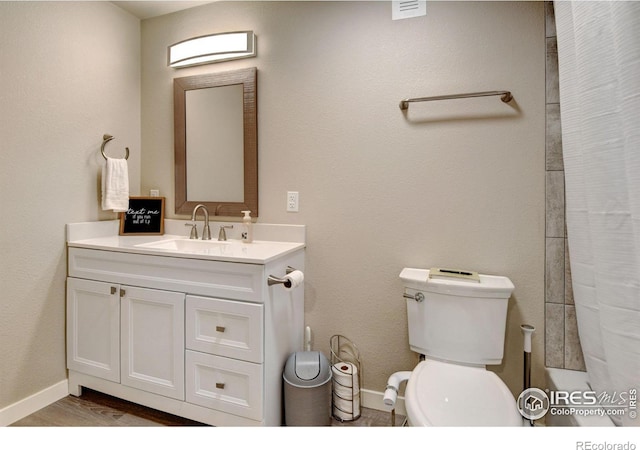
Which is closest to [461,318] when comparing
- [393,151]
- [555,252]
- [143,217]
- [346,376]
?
[555,252]

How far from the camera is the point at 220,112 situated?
6.91 feet

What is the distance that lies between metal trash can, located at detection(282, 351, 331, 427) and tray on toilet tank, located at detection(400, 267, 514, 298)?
581 mm

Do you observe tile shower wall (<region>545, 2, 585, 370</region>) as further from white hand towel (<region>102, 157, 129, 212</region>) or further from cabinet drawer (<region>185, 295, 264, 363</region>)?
white hand towel (<region>102, 157, 129, 212</region>)

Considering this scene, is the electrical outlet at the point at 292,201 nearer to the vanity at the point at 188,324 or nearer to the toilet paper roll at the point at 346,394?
the vanity at the point at 188,324

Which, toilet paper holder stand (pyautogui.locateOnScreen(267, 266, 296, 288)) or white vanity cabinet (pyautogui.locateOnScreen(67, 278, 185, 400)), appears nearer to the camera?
toilet paper holder stand (pyautogui.locateOnScreen(267, 266, 296, 288))

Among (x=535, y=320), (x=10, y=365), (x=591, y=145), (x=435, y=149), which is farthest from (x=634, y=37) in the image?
(x=10, y=365)

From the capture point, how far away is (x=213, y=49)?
6.68 ft

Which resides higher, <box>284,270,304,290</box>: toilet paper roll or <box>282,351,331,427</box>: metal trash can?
<box>284,270,304,290</box>: toilet paper roll

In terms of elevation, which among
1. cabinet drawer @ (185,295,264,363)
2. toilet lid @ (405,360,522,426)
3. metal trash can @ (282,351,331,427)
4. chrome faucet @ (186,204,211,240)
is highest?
chrome faucet @ (186,204,211,240)

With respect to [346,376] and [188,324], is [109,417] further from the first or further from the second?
[346,376]

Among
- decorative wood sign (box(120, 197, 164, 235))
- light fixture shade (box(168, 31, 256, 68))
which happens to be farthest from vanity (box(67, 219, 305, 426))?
light fixture shade (box(168, 31, 256, 68))

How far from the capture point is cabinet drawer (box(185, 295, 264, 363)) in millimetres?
1503

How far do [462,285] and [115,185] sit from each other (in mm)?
1957

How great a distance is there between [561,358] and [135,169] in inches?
103
